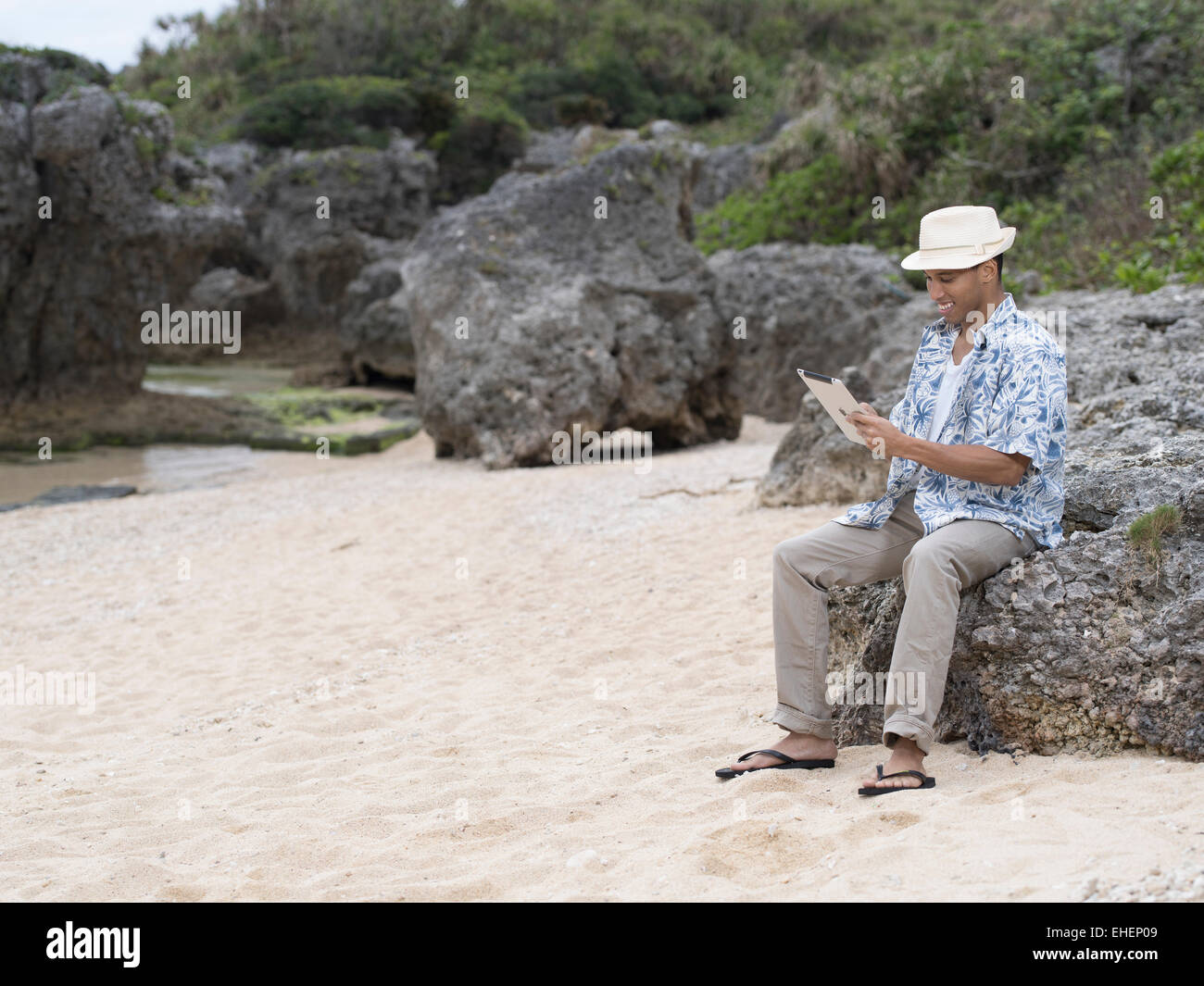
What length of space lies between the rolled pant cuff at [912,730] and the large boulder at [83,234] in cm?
1350

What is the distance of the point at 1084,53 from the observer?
16.3 meters

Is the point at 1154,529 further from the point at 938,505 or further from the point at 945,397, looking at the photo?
the point at 945,397

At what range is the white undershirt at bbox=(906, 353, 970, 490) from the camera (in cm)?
340

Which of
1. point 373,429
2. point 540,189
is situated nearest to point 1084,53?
point 540,189

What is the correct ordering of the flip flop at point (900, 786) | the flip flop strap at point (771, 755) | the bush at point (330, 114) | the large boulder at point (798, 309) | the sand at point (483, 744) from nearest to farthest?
the sand at point (483, 744)
the flip flop at point (900, 786)
the flip flop strap at point (771, 755)
the large boulder at point (798, 309)
the bush at point (330, 114)

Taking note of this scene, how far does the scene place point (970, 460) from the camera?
312 cm

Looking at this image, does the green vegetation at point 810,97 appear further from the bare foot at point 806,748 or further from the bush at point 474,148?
the bare foot at point 806,748

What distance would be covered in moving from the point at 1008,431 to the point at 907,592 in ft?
1.79

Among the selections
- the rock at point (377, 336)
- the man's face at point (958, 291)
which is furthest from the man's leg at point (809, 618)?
the rock at point (377, 336)

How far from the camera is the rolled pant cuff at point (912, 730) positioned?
118 inches

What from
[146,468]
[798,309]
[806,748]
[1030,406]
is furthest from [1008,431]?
[146,468]

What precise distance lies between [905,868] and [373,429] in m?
13.6

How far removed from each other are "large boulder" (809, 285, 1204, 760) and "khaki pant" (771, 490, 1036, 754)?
0.13 m

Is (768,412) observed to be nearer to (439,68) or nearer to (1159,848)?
(1159,848)
